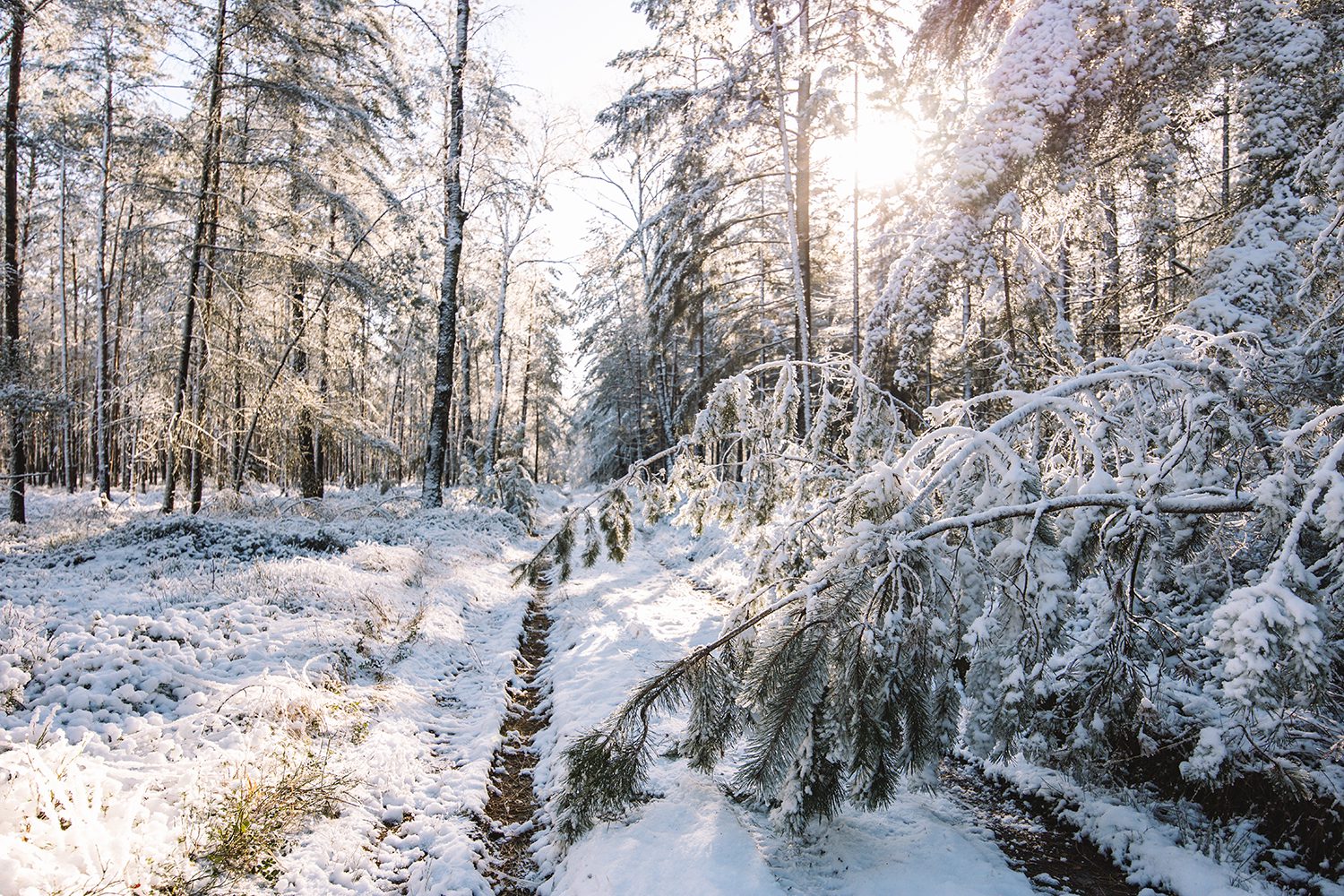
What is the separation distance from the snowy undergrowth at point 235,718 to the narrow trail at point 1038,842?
2981 millimetres

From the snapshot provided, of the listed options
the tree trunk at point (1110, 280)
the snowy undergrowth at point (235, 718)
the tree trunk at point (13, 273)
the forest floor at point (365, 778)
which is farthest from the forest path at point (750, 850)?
the tree trunk at point (13, 273)

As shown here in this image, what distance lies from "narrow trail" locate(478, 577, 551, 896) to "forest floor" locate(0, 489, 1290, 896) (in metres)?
0.02

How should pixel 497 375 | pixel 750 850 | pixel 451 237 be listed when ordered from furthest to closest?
pixel 497 375 < pixel 451 237 < pixel 750 850

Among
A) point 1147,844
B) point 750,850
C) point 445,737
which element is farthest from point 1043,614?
point 445,737

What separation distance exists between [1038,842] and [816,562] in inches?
78.7

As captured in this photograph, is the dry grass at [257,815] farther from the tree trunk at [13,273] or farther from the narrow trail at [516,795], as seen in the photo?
the tree trunk at [13,273]

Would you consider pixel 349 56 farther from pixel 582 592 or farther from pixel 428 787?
pixel 428 787

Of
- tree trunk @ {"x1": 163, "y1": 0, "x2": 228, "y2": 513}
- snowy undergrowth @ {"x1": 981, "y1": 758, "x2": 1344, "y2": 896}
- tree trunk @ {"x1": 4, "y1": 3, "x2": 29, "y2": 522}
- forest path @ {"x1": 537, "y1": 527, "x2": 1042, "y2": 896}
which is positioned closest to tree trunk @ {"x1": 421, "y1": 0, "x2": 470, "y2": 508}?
tree trunk @ {"x1": 163, "y1": 0, "x2": 228, "y2": 513}

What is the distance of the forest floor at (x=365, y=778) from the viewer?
2898 mm

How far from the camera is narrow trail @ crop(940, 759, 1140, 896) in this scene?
3.04 meters

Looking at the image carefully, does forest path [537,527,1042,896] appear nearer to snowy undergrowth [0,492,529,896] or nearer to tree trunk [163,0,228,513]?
snowy undergrowth [0,492,529,896]

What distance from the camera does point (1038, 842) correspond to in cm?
340

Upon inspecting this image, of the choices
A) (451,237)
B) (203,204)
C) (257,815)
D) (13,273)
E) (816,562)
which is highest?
(451,237)

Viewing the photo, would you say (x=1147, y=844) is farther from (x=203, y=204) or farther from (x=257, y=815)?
(x=203, y=204)
